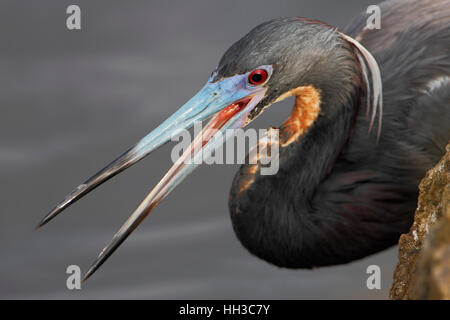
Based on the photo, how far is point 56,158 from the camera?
308cm

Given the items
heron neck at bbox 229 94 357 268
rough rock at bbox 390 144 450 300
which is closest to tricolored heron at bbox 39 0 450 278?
heron neck at bbox 229 94 357 268

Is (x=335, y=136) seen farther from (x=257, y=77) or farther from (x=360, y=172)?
(x=257, y=77)

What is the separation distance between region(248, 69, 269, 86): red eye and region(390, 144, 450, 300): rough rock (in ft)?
1.87

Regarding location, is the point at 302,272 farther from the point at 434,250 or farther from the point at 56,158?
the point at 434,250

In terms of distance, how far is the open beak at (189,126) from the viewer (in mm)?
2002

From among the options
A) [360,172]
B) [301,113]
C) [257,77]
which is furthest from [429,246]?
[360,172]

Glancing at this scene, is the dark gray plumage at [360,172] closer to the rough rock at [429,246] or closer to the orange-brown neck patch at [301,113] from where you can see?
the orange-brown neck patch at [301,113]

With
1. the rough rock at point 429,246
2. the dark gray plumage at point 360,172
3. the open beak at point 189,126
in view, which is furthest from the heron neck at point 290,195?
the rough rock at point 429,246

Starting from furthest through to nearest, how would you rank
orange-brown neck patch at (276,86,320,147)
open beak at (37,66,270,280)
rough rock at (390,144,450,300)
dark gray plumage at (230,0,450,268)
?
1. dark gray plumage at (230,0,450,268)
2. orange-brown neck patch at (276,86,320,147)
3. open beak at (37,66,270,280)
4. rough rock at (390,144,450,300)

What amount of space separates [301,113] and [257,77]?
261mm

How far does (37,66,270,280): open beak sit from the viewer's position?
200 cm

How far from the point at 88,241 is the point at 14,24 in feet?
4.55

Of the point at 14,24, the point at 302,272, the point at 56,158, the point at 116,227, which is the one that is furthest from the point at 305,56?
the point at 14,24

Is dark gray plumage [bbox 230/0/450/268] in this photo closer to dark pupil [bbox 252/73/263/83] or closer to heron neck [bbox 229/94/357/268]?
heron neck [bbox 229/94/357/268]
